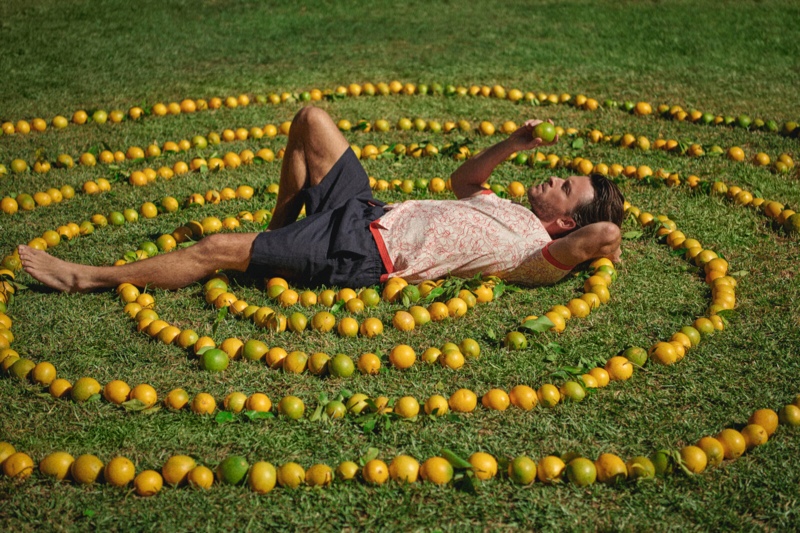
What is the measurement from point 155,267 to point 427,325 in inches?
78.3

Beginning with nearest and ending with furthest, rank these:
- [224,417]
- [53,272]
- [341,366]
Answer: [224,417], [341,366], [53,272]

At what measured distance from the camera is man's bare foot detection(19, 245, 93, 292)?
506 centimetres

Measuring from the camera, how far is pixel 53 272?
508 cm

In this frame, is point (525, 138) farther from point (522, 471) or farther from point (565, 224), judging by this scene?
point (522, 471)

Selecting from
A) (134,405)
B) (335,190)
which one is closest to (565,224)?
(335,190)

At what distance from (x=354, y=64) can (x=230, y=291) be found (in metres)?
6.20

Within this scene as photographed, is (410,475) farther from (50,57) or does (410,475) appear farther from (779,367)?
(50,57)

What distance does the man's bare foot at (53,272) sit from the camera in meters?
5.06

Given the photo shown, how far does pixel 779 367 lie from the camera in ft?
14.3

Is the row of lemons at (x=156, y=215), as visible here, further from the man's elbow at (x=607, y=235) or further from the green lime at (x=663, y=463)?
the green lime at (x=663, y=463)

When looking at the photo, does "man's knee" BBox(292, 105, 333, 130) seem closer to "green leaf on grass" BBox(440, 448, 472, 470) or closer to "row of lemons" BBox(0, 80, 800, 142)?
"green leaf on grass" BBox(440, 448, 472, 470)

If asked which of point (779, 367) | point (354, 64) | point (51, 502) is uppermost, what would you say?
point (354, 64)

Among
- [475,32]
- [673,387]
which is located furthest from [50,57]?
[673,387]

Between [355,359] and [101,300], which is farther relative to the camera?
[101,300]
